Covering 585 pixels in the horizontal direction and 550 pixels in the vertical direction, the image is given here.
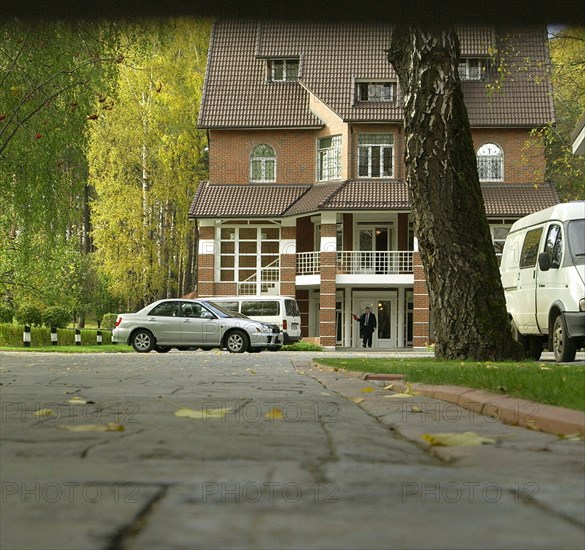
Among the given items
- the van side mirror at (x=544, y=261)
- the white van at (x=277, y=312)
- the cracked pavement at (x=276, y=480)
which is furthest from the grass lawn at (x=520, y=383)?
the white van at (x=277, y=312)

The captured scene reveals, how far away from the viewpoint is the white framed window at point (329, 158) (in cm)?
4466

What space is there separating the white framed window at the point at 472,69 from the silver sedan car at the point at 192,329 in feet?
64.0

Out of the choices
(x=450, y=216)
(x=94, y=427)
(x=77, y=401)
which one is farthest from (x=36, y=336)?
(x=94, y=427)

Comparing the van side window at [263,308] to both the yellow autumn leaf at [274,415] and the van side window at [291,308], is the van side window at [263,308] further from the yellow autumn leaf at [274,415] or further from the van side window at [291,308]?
the yellow autumn leaf at [274,415]

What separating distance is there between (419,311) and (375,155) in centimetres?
701

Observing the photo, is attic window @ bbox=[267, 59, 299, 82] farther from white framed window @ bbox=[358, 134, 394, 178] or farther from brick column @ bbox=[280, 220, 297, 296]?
brick column @ bbox=[280, 220, 297, 296]

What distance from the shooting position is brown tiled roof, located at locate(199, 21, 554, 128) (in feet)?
144

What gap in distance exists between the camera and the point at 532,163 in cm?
4375

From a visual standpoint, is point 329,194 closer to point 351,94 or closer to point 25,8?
point 351,94

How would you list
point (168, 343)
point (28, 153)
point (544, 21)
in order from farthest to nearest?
1. point (168, 343)
2. point (28, 153)
3. point (544, 21)

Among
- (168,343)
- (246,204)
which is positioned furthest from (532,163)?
(168,343)

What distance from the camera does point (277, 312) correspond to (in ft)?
127

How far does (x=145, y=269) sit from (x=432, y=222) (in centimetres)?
3791

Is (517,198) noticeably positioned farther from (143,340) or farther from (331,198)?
(143,340)
